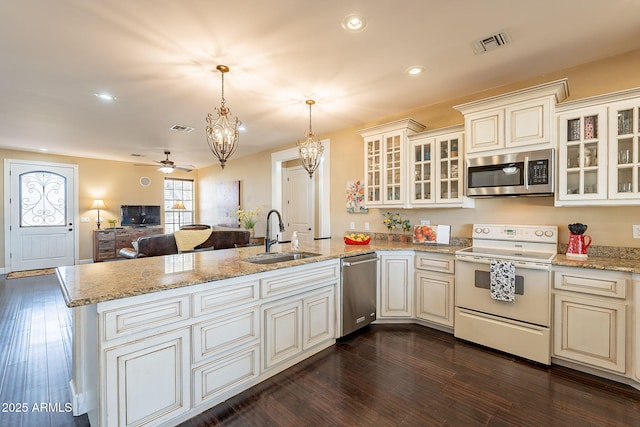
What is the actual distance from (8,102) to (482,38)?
5.10 metres

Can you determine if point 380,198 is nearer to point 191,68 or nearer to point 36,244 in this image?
point 191,68

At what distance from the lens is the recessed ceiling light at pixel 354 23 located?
2.03m

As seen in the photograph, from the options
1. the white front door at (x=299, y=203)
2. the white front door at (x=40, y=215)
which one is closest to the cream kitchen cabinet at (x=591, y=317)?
the white front door at (x=299, y=203)

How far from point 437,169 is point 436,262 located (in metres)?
1.08

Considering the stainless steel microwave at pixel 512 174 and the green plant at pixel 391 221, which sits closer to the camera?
the stainless steel microwave at pixel 512 174

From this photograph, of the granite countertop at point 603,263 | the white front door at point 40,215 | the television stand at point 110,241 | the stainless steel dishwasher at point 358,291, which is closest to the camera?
the granite countertop at point 603,263

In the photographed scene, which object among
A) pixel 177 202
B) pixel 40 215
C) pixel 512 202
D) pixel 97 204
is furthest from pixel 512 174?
pixel 40 215

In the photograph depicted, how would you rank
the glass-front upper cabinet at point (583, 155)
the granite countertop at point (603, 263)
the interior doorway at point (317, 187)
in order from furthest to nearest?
the interior doorway at point (317, 187), the glass-front upper cabinet at point (583, 155), the granite countertop at point (603, 263)

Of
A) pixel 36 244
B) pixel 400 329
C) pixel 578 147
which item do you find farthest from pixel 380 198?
pixel 36 244

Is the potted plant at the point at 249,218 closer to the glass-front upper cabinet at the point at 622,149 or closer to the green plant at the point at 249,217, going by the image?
the green plant at the point at 249,217

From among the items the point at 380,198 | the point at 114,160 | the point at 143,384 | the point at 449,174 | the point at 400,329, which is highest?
the point at 114,160

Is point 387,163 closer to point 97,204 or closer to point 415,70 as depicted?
point 415,70

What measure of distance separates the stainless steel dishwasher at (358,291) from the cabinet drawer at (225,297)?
108cm

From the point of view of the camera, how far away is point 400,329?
325cm
